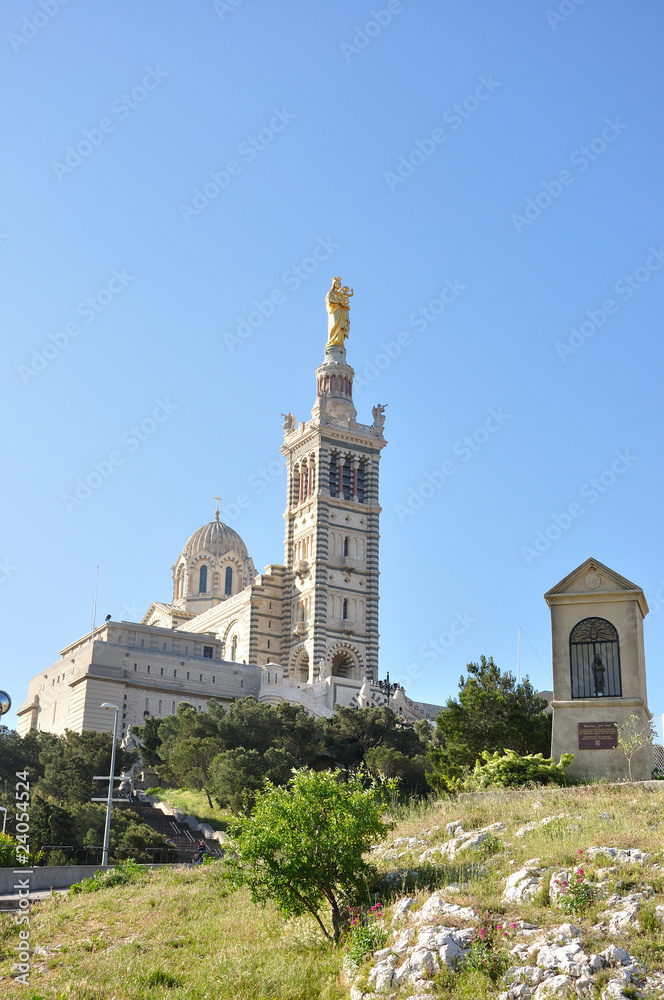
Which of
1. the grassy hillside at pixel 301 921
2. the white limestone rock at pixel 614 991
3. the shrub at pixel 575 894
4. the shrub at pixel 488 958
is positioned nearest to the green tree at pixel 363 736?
the grassy hillside at pixel 301 921

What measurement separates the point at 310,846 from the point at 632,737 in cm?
1049

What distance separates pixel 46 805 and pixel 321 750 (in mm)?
24547

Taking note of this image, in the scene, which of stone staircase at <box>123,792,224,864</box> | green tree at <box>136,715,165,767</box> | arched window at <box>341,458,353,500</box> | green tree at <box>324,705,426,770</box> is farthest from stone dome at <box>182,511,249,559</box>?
stone staircase at <box>123,792,224,864</box>

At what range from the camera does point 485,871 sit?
21.7 metres

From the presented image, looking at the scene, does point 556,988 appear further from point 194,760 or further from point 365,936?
point 194,760

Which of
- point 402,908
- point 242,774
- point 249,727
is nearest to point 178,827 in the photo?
point 242,774

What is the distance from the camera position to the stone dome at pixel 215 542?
352 feet

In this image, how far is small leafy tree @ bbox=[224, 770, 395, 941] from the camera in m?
21.7

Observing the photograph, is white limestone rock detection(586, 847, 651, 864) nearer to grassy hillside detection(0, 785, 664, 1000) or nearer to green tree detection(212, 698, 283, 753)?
grassy hillside detection(0, 785, 664, 1000)

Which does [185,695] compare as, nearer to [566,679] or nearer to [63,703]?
[63,703]

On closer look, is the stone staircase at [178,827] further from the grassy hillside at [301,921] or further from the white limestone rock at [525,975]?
the white limestone rock at [525,975]

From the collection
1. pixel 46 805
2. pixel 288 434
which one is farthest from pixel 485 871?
pixel 288 434

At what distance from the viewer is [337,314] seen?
99.9 m

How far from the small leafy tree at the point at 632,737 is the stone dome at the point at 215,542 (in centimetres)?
7994
